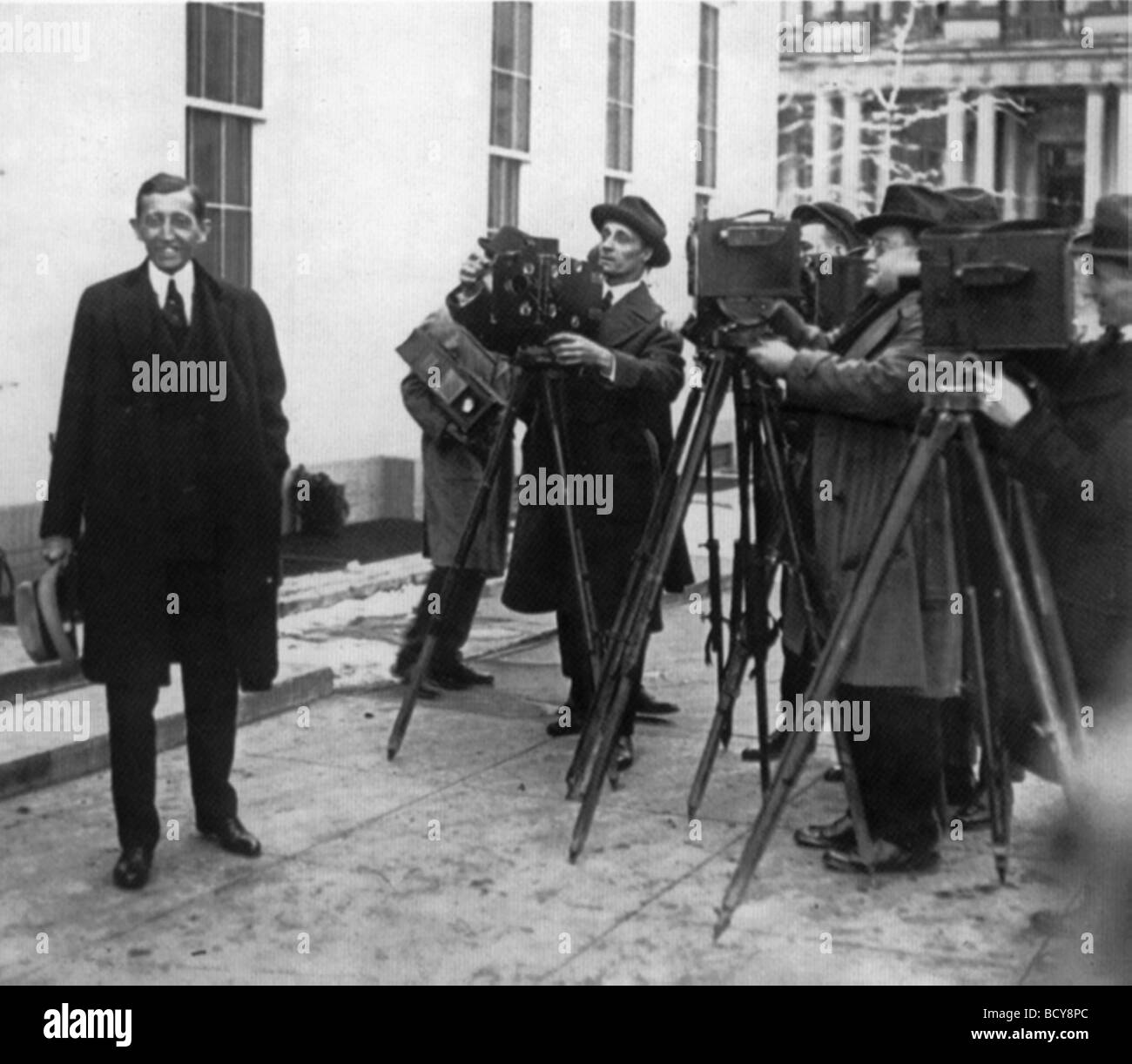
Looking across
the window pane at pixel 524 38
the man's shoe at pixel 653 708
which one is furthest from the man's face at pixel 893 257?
the window pane at pixel 524 38

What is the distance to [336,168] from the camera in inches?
430

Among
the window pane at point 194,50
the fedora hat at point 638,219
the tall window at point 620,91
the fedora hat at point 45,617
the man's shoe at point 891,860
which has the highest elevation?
the tall window at point 620,91

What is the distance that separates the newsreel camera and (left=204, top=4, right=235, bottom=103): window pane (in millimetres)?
4301

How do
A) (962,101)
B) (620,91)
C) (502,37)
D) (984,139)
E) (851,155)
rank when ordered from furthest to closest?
(984,139) → (962,101) → (851,155) → (620,91) → (502,37)

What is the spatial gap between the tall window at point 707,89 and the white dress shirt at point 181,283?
470 inches

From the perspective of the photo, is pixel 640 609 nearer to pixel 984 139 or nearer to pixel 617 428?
pixel 617 428

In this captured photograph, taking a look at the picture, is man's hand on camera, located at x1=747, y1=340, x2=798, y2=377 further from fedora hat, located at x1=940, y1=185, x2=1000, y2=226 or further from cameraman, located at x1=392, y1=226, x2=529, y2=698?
cameraman, located at x1=392, y1=226, x2=529, y2=698

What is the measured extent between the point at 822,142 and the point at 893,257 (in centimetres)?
3684

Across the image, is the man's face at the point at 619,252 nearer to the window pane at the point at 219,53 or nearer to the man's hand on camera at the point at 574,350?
the man's hand on camera at the point at 574,350

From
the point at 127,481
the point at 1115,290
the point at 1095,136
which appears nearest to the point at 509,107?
the point at 127,481

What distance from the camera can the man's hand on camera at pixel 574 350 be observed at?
600cm

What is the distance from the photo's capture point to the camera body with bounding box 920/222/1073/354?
14.0 feet

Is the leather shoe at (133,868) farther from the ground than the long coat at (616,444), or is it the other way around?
the long coat at (616,444)
